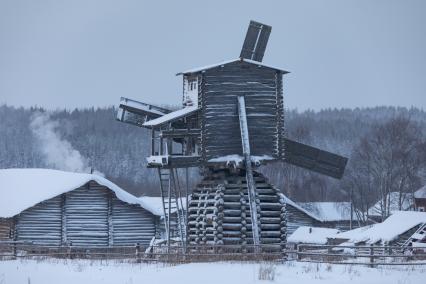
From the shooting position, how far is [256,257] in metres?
38.3

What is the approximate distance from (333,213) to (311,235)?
21.2 m

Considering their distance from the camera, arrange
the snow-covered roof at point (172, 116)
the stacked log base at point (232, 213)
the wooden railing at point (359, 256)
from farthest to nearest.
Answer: the stacked log base at point (232, 213)
the snow-covered roof at point (172, 116)
the wooden railing at point (359, 256)

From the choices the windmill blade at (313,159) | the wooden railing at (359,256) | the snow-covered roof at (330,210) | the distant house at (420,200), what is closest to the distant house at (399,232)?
the wooden railing at (359,256)

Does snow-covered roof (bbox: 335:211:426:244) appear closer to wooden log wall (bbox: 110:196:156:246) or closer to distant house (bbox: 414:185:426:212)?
wooden log wall (bbox: 110:196:156:246)

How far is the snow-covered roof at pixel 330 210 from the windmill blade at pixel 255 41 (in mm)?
47933

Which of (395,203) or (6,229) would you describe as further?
(395,203)

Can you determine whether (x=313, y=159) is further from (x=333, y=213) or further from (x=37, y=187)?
(x=333, y=213)

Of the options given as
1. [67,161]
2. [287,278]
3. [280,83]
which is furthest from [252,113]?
[67,161]

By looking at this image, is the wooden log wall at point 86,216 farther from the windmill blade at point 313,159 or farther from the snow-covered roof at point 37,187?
the windmill blade at point 313,159

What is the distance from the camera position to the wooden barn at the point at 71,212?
51156 millimetres

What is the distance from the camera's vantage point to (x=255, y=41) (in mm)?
45719

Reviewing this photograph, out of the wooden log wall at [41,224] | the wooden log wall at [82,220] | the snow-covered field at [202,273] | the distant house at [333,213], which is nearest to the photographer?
the snow-covered field at [202,273]

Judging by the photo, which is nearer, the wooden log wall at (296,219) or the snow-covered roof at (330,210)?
the wooden log wall at (296,219)

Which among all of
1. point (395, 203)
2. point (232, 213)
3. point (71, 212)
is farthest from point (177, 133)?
point (395, 203)
